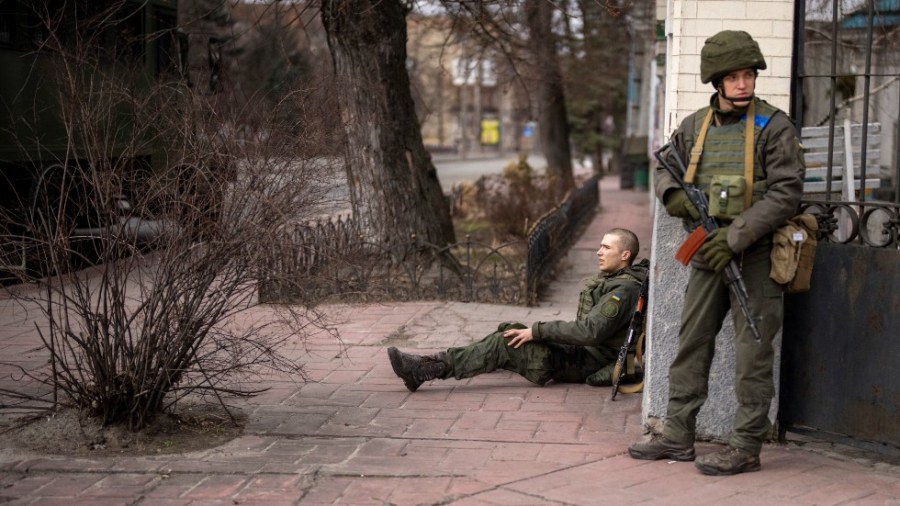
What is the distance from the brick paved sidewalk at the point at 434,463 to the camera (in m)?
4.57

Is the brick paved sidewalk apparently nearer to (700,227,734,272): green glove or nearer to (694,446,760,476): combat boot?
(694,446,760,476): combat boot

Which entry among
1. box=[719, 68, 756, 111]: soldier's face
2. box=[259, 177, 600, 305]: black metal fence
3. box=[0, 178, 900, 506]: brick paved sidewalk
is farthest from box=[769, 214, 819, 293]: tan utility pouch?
box=[259, 177, 600, 305]: black metal fence

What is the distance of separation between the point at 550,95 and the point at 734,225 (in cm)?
2254

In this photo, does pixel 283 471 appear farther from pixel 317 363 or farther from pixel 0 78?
pixel 0 78

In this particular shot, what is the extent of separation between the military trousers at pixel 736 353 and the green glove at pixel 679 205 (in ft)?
0.85

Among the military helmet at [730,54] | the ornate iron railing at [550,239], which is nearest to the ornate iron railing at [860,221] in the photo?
the military helmet at [730,54]

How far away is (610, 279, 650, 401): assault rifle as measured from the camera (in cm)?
609

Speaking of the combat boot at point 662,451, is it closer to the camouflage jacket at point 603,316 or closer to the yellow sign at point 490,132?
the camouflage jacket at point 603,316

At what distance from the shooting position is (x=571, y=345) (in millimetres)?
6504

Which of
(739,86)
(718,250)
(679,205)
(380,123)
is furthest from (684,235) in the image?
(380,123)

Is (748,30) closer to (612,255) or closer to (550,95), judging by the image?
(612,255)

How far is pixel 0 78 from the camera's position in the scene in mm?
11320

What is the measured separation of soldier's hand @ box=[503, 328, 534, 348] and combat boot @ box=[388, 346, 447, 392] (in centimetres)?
39

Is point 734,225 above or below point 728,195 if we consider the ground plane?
below
